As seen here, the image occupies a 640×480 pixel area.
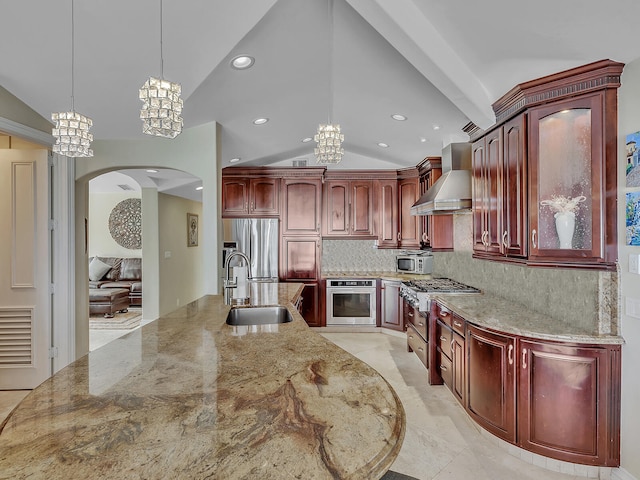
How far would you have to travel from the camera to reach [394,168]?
6008 mm

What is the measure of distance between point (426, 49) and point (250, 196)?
Result: 3.67 meters

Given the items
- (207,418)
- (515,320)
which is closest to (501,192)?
(515,320)

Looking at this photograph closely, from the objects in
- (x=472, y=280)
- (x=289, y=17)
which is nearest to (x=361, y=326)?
(x=472, y=280)

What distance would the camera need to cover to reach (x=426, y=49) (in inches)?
96.7

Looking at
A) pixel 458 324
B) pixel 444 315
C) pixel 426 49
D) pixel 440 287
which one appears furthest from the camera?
pixel 440 287

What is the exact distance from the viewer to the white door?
3.40 m

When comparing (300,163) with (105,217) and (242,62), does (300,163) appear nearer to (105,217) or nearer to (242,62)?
(242,62)

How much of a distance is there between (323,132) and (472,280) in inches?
95.5

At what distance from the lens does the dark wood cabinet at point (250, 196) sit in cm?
557

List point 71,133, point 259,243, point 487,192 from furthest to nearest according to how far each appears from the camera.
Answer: point 259,243, point 487,192, point 71,133

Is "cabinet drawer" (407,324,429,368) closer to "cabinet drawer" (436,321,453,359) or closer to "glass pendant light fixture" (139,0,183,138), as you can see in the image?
"cabinet drawer" (436,321,453,359)

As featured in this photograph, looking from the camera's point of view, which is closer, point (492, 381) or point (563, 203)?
point (563, 203)

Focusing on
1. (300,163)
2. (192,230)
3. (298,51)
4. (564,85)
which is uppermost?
(298,51)

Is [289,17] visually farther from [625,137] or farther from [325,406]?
[325,406]
